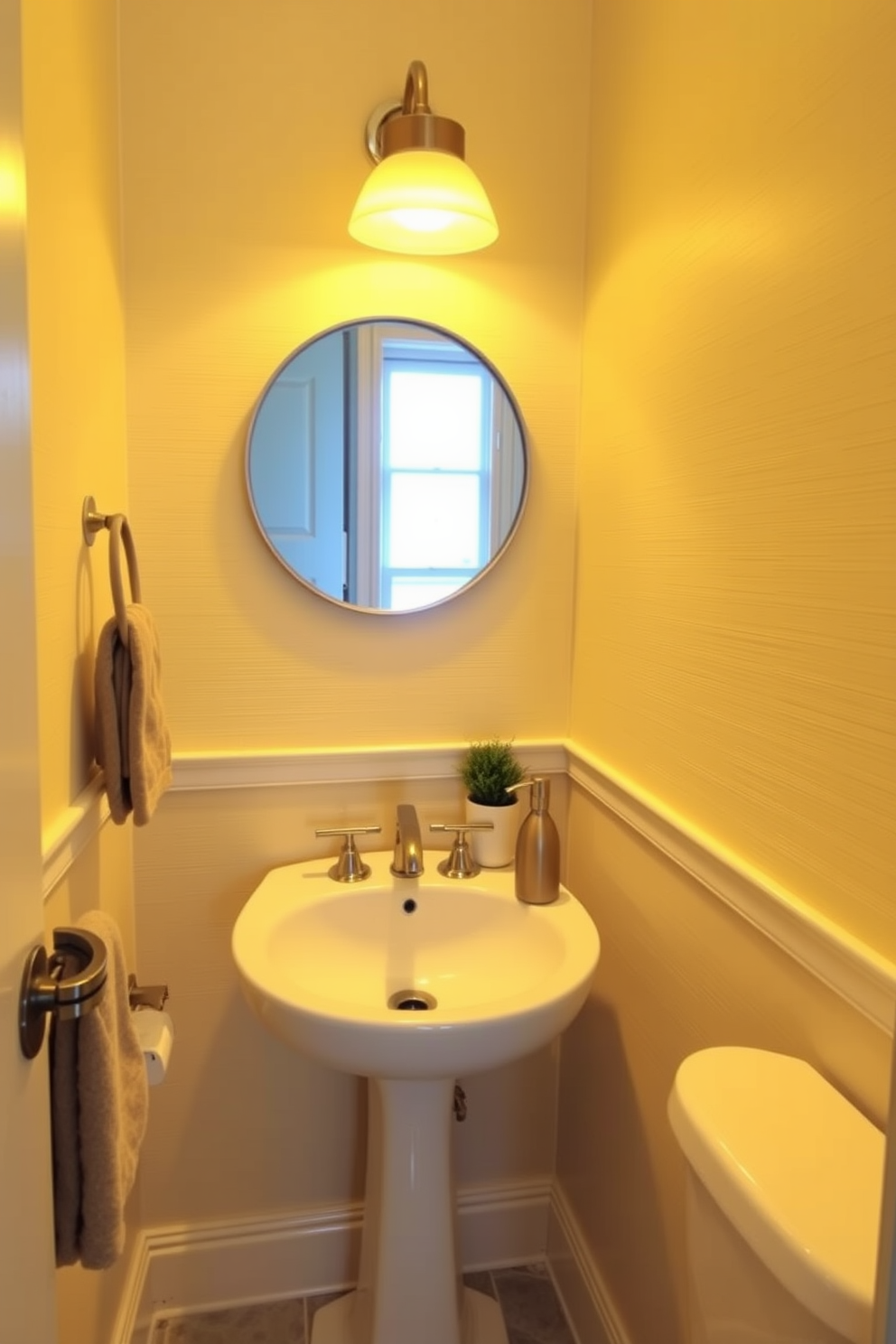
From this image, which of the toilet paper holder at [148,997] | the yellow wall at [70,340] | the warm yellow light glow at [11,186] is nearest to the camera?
the warm yellow light glow at [11,186]

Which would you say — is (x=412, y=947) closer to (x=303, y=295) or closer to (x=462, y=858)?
(x=462, y=858)

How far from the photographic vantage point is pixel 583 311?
1605 millimetres

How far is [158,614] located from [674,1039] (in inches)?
41.8

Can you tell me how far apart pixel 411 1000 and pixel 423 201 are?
48.6 inches

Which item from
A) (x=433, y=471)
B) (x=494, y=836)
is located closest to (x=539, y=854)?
(x=494, y=836)

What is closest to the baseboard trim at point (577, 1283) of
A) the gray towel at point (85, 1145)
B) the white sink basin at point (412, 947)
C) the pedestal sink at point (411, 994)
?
the pedestal sink at point (411, 994)

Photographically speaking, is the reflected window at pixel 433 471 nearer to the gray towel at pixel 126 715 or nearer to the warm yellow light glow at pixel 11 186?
the gray towel at pixel 126 715

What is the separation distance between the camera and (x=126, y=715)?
1.17 m

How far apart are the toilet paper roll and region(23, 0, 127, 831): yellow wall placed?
348 millimetres

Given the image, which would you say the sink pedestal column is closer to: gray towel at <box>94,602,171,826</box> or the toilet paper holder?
the toilet paper holder

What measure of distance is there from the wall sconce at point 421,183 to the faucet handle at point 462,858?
957 millimetres

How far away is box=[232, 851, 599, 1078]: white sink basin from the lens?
3.92ft

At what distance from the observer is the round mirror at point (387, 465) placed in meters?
1.53

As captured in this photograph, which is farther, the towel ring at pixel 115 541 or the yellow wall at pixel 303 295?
the yellow wall at pixel 303 295
